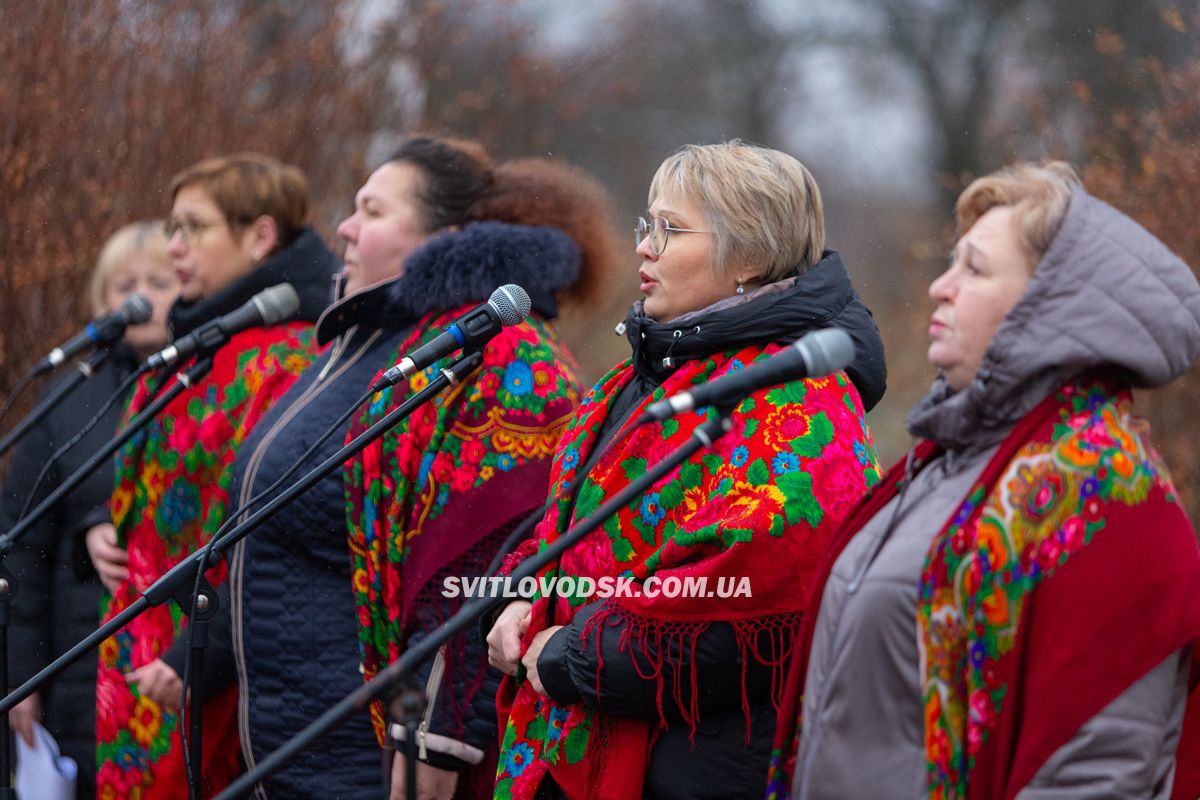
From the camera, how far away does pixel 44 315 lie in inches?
260

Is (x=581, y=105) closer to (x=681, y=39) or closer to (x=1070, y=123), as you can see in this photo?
(x=681, y=39)

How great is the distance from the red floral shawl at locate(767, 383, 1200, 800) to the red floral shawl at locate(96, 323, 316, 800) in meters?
2.57

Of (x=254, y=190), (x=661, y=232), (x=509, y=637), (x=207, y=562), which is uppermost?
(x=254, y=190)

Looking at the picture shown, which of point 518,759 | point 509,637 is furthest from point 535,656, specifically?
point 518,759

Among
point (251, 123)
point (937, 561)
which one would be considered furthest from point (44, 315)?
point (937, 561)

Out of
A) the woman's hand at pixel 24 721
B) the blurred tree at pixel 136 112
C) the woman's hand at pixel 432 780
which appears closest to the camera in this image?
the woman's hand at pixel 432 780

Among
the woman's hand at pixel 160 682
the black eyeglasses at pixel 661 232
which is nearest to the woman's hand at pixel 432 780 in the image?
the woman's hand at pixel 160 682

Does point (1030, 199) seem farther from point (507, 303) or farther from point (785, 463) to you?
point (507, 303)

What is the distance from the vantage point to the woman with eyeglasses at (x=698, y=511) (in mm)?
2887

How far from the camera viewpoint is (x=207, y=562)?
3057 millimetres

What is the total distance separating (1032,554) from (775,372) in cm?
48

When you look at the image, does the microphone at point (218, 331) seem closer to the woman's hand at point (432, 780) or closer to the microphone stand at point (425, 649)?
the woman's hand at point (432, 780)

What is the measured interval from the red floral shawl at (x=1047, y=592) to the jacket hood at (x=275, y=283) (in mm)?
2685

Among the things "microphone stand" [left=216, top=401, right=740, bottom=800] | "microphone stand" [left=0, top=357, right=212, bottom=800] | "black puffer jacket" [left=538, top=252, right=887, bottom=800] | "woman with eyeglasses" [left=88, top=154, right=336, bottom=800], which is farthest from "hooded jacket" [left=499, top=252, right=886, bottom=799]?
"woman with eyeglasses" [left=88, top=154, right=336, bottom=800]
